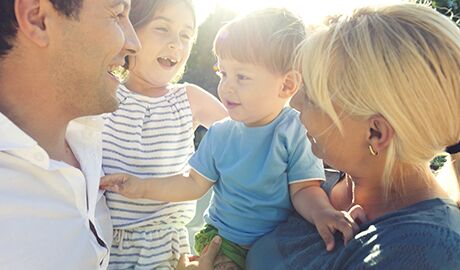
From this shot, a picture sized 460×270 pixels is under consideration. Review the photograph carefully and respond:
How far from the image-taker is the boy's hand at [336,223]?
139 centimetres

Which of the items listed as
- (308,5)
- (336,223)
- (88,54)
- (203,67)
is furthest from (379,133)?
(203,67)

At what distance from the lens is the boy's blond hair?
70.6 inches

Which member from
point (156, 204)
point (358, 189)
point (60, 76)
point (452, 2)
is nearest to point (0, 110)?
point (60, 76)

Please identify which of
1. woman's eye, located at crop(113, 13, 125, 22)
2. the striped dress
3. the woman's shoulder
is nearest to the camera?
the woman's shoulder

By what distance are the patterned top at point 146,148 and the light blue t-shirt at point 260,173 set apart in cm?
33

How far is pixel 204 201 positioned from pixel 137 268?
7.76 ft

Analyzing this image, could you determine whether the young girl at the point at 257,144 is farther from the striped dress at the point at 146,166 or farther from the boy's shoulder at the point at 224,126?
the striped dress at the point at 146,166

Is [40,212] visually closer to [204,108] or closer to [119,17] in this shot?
[119,17]

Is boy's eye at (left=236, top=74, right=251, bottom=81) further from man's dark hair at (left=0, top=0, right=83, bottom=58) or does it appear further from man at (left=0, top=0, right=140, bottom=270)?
man's dark hair at (left=0, top=0, right=83, bottom=58)

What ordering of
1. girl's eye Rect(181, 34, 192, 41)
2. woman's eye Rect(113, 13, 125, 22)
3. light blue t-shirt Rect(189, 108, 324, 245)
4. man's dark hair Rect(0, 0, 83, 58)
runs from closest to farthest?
1. man's dark hair Rect(0, 0, 83, 58)
2. woman's eye Rect(113, 13, 125, 22)
3. light blue t-shirt Rect(189, 108, 324, 245)
4. girl's eye Rect(181, 34, 192, 41)

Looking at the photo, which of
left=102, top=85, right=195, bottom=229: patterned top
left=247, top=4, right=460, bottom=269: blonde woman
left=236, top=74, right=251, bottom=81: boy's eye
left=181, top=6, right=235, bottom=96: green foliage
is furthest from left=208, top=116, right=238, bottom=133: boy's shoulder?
left=181, top=6, right=235, bottom=96: green foliage

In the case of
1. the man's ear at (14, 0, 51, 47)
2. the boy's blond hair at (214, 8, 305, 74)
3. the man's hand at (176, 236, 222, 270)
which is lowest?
the man's hand at (176, 236, 222, 270)

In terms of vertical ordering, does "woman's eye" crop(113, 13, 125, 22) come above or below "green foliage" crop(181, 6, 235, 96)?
above

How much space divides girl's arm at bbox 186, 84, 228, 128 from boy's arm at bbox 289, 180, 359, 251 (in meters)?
0.68
